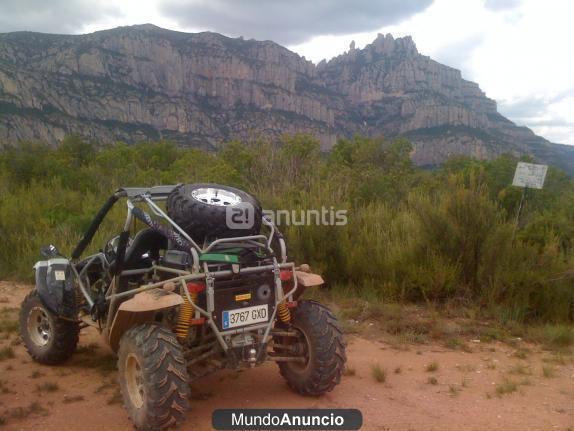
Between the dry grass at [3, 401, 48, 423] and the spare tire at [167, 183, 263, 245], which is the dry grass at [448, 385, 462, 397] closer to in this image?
the spare tire at [167, 183, 263, 245]

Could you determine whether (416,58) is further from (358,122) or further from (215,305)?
(215,305)

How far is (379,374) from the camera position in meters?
5.24

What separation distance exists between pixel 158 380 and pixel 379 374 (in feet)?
7.60

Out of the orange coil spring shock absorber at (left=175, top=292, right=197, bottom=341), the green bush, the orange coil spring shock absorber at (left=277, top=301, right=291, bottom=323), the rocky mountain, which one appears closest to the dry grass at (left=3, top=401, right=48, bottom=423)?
the orange coil spring shock absorber at (left=175, top=292, right=197, bottom=341)

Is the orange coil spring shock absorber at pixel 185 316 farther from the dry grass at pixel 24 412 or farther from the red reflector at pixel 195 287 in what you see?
the dry grass at pixel 24 412

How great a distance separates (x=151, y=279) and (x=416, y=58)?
480 ft

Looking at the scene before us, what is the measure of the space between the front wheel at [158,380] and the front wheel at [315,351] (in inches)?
46.4

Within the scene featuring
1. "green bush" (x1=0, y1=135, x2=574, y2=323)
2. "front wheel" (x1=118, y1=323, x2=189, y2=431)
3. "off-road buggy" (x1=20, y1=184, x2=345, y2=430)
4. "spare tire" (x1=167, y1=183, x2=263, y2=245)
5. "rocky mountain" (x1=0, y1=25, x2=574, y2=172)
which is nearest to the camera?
"front wheel" (x1=118, y1=323, x2=189, y2=431)

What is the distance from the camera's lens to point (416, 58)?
5566 inches

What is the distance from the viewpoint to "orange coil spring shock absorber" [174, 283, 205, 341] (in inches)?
159

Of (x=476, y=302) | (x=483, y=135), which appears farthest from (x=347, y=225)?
(x=483, y=135)

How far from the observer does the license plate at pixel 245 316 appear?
4.18 metres

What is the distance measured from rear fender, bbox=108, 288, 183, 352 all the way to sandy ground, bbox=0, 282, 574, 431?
669 millimetres

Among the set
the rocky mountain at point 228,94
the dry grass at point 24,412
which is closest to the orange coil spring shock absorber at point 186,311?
the dry grass at point 24,412
